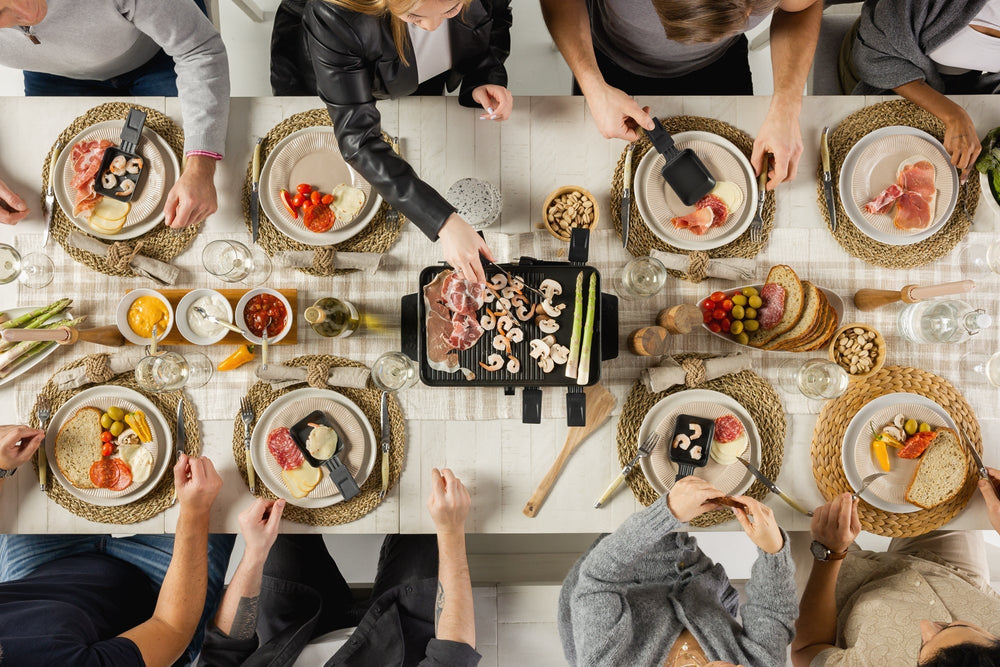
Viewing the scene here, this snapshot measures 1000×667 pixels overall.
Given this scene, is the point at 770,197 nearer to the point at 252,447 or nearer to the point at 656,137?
the point at 656,137

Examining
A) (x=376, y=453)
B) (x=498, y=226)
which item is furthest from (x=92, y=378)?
(x=498, y=226)

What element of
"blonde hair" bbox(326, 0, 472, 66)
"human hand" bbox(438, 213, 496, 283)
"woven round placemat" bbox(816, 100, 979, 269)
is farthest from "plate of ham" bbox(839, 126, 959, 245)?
"blonde hair" bbox(326, 0, 472, 66)

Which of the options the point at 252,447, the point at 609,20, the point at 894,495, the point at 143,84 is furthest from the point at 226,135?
the point at 894,495

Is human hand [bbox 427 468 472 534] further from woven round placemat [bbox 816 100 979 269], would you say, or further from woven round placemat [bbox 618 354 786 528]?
woven round placemat [bbox 816 100 979 269]

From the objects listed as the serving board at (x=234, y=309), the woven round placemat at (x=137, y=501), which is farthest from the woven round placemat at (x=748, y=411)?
the woven round placemat at (x=137, y=501)

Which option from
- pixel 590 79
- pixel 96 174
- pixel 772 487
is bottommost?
pixel 772 487

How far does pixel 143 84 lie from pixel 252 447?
1.40 metres

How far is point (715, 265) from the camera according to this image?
1647 mm

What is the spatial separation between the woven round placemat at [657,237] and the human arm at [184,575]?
4.50 feet

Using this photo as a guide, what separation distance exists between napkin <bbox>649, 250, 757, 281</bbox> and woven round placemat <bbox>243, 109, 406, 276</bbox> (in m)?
0.76

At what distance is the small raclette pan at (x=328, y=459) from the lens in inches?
62.7

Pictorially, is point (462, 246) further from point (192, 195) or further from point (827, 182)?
point (827, 182)

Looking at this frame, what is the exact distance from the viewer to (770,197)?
1.70 metres

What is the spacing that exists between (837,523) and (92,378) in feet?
6.93
